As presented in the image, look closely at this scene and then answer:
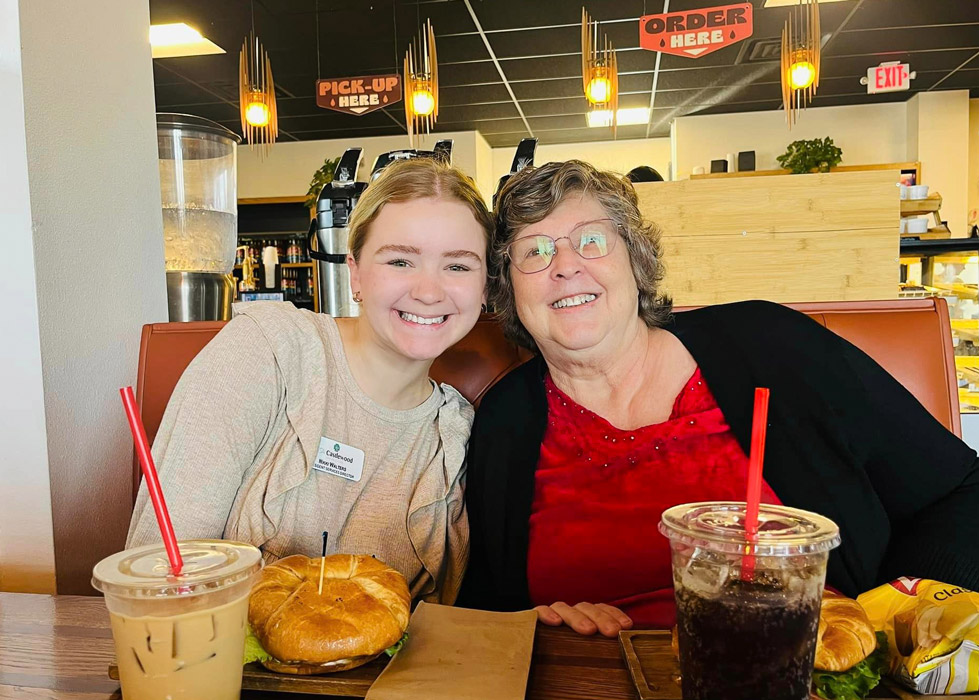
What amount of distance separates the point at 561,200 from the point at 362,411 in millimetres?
677

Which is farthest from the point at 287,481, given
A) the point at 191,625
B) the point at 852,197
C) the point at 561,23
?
the point at 561,23

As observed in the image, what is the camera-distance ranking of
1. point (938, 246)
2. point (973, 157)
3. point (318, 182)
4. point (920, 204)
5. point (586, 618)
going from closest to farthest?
1. point (586, 618)
2. point (938, 246)
3. point (920, 204)
4. point (318, 182)
5. point (973, 157)

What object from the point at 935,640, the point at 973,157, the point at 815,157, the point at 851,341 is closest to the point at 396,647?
the point at 935,640

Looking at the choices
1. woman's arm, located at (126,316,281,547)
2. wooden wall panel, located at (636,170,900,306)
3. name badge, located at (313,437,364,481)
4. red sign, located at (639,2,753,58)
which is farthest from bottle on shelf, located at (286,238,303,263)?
name badge, located at (313,437,364,481)

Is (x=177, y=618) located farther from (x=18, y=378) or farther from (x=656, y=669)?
(x=18, y=378)

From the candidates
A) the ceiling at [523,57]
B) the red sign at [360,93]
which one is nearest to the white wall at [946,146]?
the ceiling at [523,57]

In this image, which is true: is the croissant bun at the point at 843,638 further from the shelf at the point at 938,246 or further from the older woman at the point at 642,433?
the shelf at the point at 938,246

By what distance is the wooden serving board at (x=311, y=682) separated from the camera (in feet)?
2.95

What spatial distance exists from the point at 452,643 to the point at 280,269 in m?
9.65

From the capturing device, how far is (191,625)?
0.78 metres

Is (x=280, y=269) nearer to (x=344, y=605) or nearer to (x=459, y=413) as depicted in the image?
(x=459, y=413)

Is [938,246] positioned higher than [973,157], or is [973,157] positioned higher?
[973,157]

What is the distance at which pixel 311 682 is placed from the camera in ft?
2.98

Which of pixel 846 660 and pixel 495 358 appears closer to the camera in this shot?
pixel 846 660
